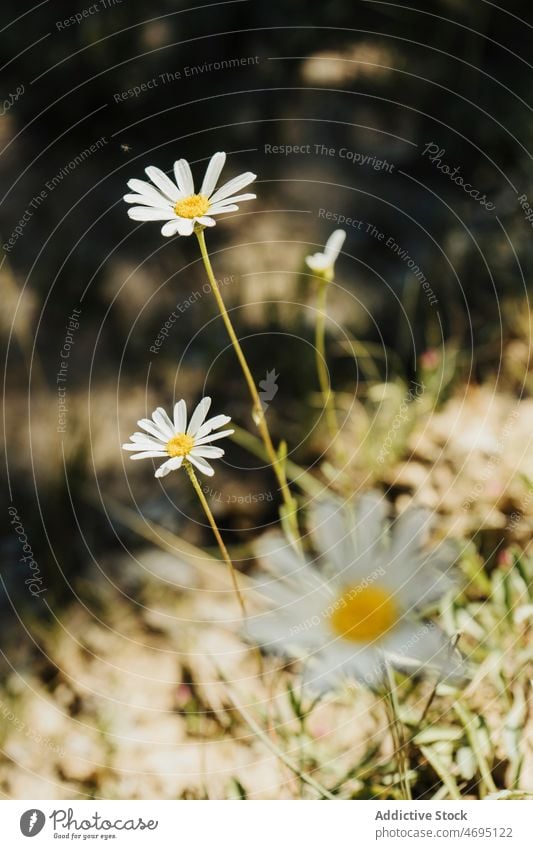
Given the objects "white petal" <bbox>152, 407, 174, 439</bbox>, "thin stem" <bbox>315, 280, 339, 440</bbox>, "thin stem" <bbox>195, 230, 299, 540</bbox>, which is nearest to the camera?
"thin stem" <bbox>195, 230, 299, 540</bbox>

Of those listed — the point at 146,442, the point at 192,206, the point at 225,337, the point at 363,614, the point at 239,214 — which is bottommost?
the point at 363,614

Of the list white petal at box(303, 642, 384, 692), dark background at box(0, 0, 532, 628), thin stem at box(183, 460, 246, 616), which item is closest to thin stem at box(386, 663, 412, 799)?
white petal at box(303, 642, 384, 692)

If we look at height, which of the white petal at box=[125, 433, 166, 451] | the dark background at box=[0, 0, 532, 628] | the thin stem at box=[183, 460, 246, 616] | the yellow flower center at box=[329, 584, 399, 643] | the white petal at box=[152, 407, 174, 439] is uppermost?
the dark background at box=[0, 0, 532, 628]

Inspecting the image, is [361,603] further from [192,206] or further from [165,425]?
[192,206]

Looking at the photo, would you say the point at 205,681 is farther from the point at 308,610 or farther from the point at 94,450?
the point at 94,450

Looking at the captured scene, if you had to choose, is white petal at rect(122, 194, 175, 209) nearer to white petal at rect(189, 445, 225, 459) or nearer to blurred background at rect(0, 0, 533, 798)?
white petal at rect(189, 445, 225, 459)
